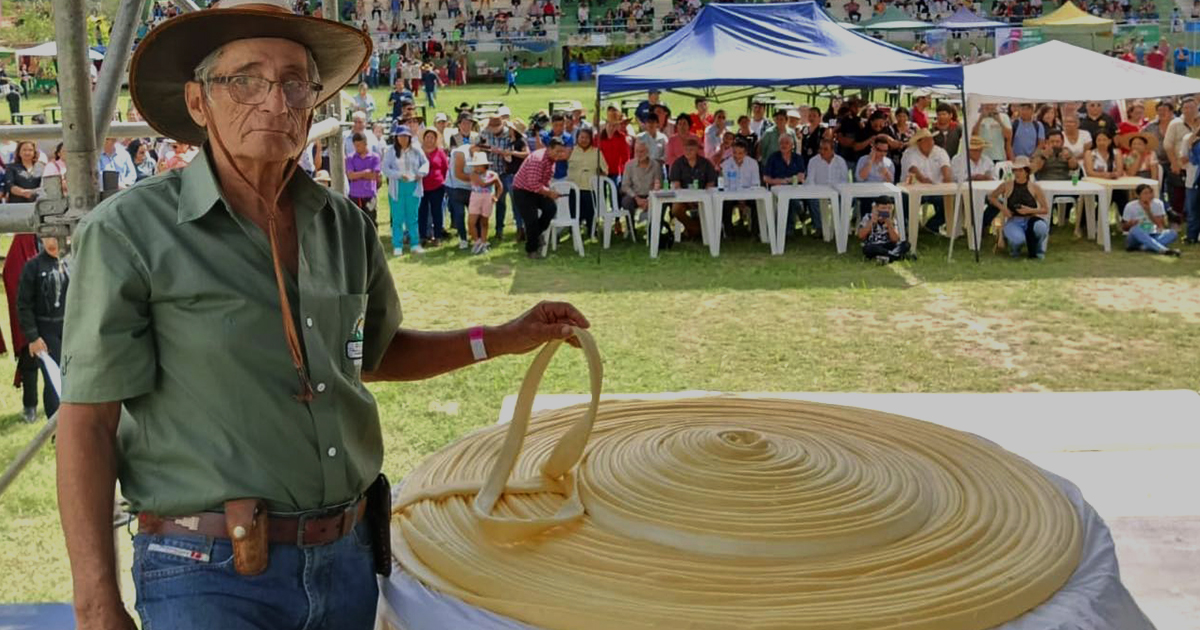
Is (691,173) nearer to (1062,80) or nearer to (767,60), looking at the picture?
(767,60)

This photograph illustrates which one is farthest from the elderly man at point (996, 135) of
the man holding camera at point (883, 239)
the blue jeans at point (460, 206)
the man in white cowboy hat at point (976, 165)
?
the blue jeans at point (460, 206)

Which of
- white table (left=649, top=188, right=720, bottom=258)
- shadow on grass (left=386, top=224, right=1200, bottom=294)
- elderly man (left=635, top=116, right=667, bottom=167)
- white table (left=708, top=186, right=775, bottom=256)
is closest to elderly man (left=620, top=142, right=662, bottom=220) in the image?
elderly man (left=635, top=116, right=667, bottom=167)

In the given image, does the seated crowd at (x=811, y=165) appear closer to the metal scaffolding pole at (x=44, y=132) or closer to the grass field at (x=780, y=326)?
the grass field at (x=780, y=326)

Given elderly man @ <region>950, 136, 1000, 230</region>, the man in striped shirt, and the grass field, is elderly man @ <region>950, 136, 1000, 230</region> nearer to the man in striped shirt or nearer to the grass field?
the grass field

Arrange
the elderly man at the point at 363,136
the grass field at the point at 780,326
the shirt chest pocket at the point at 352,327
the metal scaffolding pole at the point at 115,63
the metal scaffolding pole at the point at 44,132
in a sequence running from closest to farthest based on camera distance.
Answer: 1. the shirt chest pocket at the point at 352,327
2. the metal scaffolding pole at the point at 115,63
3. the metal scaffolding pole at the point at 44,132
4. the grass field at the point at 780,326
5. the elderly man at the point at 363,136

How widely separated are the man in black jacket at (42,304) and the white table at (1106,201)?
1012 cm

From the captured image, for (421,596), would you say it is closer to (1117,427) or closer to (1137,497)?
(1137,497)

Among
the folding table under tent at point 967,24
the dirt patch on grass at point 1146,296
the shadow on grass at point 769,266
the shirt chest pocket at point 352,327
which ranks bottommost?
the dirt patch on grass at point 1146,296

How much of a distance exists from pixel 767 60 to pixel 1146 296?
4593 millimetres

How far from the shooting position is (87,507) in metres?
1.77

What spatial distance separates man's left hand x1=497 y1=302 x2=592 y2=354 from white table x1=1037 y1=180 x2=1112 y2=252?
1108cm

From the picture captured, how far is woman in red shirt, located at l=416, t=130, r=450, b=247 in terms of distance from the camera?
1314cm

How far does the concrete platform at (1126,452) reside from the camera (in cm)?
394

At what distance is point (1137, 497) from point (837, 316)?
4.90 meters
